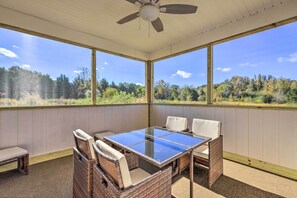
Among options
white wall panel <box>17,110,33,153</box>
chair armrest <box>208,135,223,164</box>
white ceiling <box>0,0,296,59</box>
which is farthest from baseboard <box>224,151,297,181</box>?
white wall panel <box>17,110,33,153</box>

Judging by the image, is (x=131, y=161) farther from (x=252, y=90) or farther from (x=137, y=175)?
(x=252, y=90)

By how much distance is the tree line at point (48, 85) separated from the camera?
2.68 meters

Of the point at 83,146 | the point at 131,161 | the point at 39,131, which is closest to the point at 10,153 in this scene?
the point at 39,131

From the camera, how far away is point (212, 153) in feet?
7.03

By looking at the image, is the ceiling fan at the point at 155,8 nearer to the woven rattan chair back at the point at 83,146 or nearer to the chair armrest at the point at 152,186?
the woven rattan chair back at the point at 83,146

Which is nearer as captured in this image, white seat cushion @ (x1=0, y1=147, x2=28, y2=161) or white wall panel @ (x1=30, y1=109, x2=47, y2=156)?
white seat cushion @ (x1=0, y1=147, x2=28, y2=161)

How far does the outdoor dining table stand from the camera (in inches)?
60.8

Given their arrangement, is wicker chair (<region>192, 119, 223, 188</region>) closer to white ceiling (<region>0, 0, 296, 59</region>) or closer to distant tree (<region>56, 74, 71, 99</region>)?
white ceiling (<region>0, 0, 296, 59</region>)

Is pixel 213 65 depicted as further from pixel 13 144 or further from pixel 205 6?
pixel 13 144

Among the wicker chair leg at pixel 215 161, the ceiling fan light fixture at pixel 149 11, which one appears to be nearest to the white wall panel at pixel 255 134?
the wicker chair leg at pixel 215 161

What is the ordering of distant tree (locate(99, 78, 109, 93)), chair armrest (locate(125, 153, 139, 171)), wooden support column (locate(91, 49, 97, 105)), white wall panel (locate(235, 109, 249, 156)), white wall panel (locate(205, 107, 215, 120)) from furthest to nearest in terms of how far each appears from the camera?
1. distant tree (locate(99, 78, 109, 93))
2. wooden support column (locate(91, 49, 97, 105))
3. white wall panel (locate(205, 107, 215, 120))
4. white wall panel (locate(235, 109, 249, 156))
5. chair armrest (locate(125, 153, 139, 171))

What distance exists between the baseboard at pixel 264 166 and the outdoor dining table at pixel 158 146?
54.7 inches

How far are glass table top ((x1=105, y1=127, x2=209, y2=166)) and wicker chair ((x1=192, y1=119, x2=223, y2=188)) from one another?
24 cm

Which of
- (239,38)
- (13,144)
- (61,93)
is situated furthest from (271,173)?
(13,144)
